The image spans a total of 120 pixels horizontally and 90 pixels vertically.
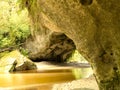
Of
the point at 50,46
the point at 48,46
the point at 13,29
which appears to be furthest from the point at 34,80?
the point at 13,29

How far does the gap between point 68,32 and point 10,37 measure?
20901 millimetres

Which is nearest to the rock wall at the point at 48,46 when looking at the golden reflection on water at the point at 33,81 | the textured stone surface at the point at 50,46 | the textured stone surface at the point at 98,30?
the textured stone surface at the point at 50,46

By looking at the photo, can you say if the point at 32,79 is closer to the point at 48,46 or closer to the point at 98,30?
the point at 98,30

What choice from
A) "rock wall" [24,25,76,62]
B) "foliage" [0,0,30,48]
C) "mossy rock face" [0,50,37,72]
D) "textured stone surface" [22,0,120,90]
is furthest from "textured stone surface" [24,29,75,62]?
"textured stone surface" [22,0,120,90]

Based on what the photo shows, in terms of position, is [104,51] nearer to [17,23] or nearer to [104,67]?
[104,67]

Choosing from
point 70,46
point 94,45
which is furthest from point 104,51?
point 70,46

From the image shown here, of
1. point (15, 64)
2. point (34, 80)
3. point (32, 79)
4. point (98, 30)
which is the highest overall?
point (98, 30)

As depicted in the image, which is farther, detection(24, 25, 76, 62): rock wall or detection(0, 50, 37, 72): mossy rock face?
detection(24, 25, 76, 62): rock wall

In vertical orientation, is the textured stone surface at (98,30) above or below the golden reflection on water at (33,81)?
above

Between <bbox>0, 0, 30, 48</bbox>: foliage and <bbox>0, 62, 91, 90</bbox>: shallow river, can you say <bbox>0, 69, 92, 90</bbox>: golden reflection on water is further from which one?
<bbox>0, 0, 30, 48</bbox>: foliage

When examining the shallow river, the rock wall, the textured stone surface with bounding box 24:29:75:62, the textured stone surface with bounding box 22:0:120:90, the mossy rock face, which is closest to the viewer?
the textured stone surface with bounding box 22:0:120:90

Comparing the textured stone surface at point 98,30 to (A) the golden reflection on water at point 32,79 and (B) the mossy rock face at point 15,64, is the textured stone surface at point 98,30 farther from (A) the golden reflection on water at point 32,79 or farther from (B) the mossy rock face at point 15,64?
(B) the mossy rock face at point 15,64

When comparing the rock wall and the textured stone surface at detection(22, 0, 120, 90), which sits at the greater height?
the textured stone surface at detection(22, 0, 120, 90)

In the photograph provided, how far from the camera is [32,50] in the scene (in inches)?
1077
